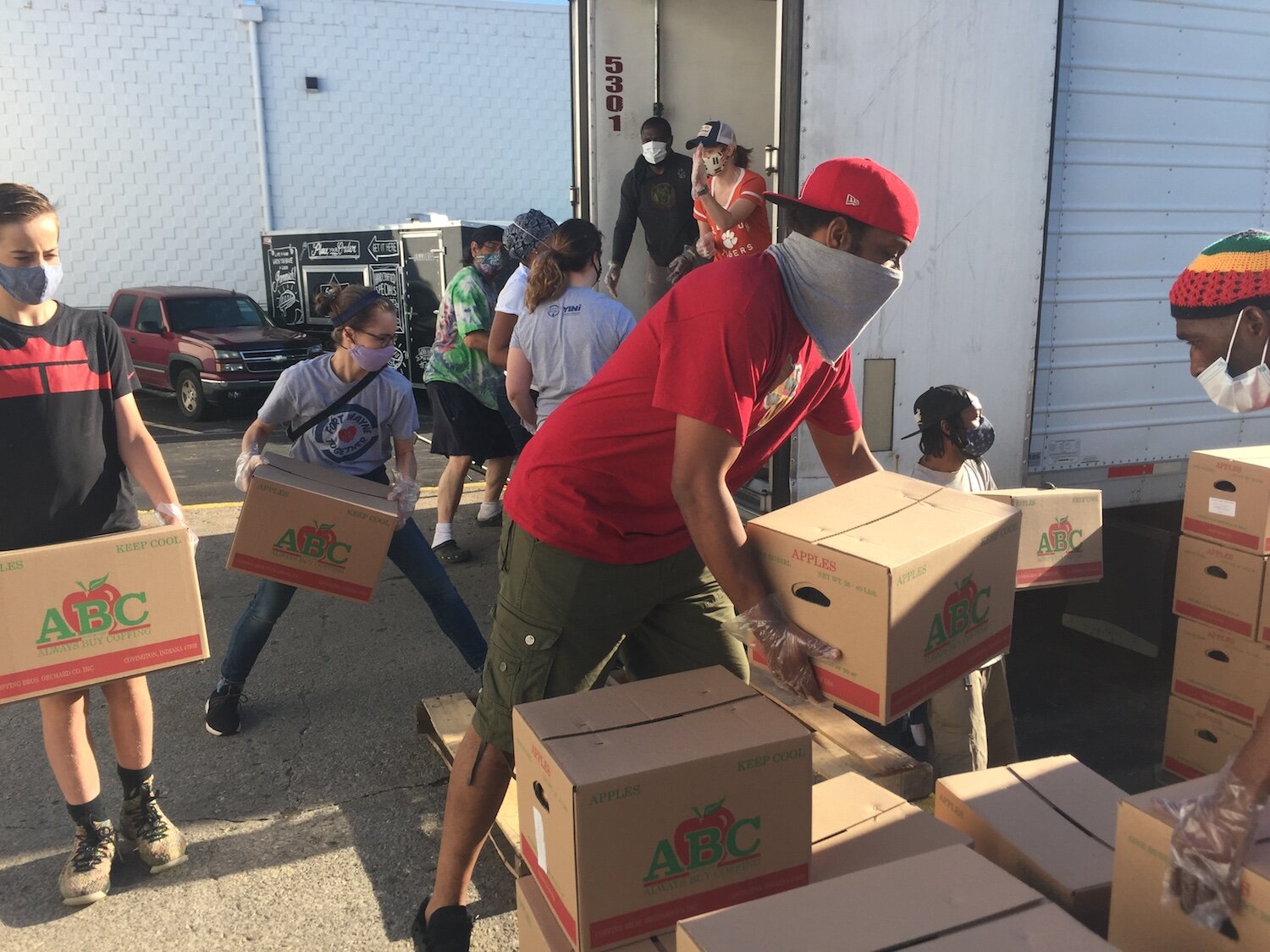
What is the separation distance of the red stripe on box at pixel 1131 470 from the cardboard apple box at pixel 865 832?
3.05 m

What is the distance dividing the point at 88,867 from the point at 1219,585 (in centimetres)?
373

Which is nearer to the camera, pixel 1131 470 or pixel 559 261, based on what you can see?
pixel 559 261

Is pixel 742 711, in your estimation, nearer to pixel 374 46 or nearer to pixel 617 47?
pixel 617 47

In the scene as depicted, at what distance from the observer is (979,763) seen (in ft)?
10.1

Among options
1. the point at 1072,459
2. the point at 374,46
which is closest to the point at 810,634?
the point at 1072,459

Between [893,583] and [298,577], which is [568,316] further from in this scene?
[893,583]

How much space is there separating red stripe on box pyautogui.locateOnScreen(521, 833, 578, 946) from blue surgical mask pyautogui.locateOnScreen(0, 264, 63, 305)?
1.91 meters

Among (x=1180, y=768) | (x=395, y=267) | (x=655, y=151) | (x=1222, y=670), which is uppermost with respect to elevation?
(x=655, y=151)

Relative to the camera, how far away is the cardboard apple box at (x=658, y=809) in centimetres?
161

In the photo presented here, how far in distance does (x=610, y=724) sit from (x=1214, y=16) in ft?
15.3

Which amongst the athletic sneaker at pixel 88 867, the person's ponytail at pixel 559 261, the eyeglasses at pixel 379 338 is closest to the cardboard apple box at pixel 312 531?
the eyeglasses at pixel 379 338

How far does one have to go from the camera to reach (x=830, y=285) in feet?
6.62

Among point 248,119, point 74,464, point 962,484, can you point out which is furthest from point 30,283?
point 248,119

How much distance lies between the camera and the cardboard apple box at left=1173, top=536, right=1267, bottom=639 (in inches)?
132
